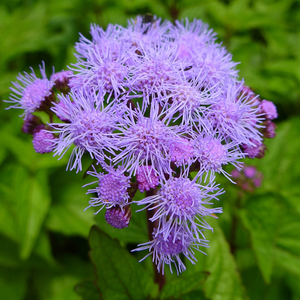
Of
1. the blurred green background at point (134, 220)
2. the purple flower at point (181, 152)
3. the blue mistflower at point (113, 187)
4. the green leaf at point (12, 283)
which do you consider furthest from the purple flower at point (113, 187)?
the green leaf at point (12, 283)

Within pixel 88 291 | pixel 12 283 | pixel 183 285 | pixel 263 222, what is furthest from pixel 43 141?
pixel 12 283

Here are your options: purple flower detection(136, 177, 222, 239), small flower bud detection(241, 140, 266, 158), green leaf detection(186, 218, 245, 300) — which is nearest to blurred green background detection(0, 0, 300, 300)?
green leaf detection(186, 218, 245, 300)

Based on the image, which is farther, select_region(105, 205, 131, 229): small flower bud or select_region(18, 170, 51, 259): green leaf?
select_region(18, 170, 51, 259): green leaf

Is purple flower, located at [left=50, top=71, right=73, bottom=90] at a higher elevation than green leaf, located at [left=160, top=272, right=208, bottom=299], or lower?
higher

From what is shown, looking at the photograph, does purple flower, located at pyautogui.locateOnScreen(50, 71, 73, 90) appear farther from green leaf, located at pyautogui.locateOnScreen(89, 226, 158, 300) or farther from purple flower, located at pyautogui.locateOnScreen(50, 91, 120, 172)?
green leaf, located at pyautogui.locateOnScreen(89, 226, 158, 300)

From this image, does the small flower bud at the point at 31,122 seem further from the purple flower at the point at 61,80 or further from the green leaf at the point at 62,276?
the green leaf at the point at 62,276

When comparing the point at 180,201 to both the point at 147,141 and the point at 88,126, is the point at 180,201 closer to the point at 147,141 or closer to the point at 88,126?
the point at 147,141
